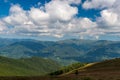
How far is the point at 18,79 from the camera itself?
160 ft

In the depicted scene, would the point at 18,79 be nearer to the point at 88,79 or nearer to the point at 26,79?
the point at 26,79

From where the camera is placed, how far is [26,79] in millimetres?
49688

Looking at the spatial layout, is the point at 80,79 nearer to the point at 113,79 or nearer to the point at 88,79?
the point at 88,79

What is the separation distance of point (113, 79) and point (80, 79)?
695 cm

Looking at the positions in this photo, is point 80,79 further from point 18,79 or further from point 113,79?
point 18,79

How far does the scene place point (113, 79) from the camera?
48.5 meters

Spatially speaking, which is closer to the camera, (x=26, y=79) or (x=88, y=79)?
(x=88, y=79)

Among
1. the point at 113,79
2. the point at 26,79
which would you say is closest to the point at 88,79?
the point at 113,79

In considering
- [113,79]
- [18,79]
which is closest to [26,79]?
[18,79]

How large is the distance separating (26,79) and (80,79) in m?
10.9

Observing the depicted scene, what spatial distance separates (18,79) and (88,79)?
13.5m

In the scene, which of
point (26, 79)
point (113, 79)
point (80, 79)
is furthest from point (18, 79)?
point (113, 79)

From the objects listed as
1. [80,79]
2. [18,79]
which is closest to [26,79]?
[18,79]

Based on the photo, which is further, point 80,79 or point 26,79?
point 26,79
